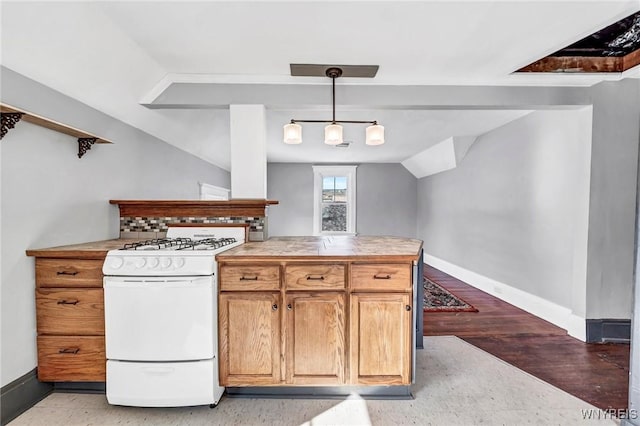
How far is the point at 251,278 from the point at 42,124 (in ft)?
5.13

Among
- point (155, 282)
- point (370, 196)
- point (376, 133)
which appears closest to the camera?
→ point (155, 282)

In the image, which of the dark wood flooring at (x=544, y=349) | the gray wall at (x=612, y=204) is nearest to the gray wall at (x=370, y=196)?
the dark wood flooring at (x=544, y=349)

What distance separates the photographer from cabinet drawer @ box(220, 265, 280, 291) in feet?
5.87

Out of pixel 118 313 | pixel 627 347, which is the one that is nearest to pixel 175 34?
pixel 118 313

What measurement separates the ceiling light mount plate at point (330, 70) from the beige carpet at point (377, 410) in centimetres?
230

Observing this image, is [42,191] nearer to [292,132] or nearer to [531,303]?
[292,132]

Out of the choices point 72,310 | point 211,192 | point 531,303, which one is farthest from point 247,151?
point 531,303

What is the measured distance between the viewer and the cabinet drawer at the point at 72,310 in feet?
5.89

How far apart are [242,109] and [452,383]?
2614 millimetres

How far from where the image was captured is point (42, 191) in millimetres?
1862

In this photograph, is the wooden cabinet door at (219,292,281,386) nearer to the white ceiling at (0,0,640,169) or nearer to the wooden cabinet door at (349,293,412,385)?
the wooden cabinet door at (349,293,412,385)

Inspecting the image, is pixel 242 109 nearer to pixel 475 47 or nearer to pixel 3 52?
pixel 3 52

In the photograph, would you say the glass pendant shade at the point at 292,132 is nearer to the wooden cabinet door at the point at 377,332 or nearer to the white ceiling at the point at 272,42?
the white ceiling at the point at 272,42

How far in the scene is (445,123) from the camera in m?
3.81
